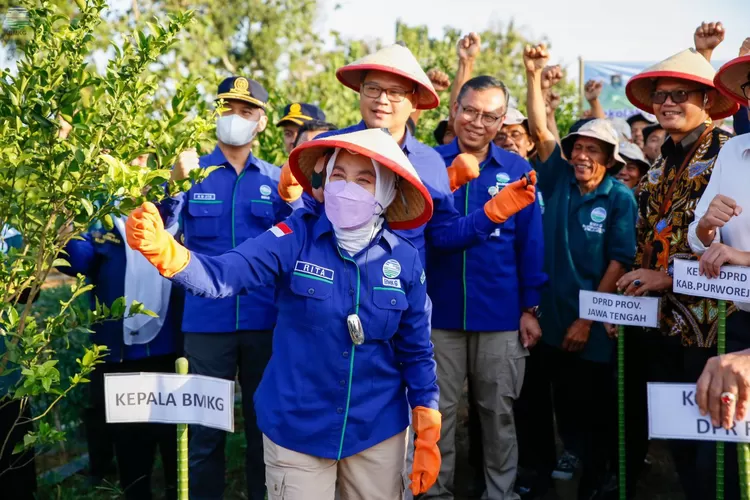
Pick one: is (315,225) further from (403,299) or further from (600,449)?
(600,449)

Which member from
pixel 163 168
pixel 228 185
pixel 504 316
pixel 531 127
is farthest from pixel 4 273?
pixel 531 127

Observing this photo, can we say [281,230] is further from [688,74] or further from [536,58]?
[536,58]

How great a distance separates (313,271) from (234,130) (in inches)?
78.4

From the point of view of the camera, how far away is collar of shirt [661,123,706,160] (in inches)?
158

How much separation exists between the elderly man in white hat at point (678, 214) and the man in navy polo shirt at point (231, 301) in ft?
6.55

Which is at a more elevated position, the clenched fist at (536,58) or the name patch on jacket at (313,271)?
the clenched fist at (536,58)

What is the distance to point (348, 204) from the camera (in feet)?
9.18

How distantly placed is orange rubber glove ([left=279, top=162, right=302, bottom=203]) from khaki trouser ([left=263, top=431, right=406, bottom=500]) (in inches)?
63.7

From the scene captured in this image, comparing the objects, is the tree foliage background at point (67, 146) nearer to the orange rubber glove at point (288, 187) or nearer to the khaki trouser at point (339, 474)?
the khaki trouser at point (339, 474)

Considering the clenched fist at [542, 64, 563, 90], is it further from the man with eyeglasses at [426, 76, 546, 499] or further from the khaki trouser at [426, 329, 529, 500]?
the khaki trouser at [426, 329, 529, 500]

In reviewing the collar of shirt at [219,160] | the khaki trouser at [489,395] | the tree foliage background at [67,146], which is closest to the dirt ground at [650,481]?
the khaki trouser at [489,395]

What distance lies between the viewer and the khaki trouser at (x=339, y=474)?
278cm

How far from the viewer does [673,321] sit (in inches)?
155

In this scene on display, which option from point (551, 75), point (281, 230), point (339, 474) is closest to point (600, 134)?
point (551, 75)
